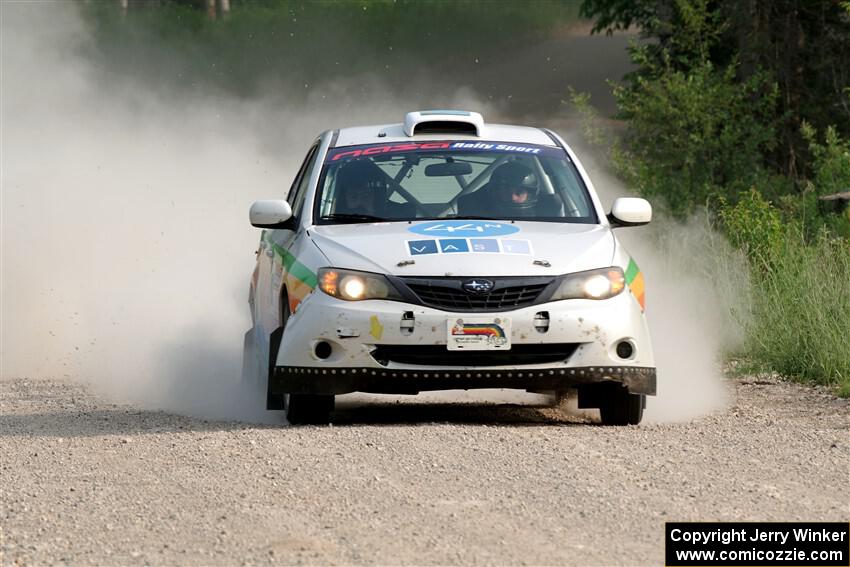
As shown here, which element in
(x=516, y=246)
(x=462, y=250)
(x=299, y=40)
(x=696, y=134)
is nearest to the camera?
(x=462, y=250)

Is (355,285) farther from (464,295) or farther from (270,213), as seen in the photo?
(270,213)

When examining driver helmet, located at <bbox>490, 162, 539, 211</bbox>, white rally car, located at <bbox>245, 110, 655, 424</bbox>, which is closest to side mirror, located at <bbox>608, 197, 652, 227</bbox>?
white rally car, located at <bbox>245, 110, 655, 424</bbox>

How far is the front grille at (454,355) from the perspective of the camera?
908 centimetres

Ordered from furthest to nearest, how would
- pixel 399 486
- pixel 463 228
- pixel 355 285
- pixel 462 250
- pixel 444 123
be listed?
pixel 444 123 → pixel 463 228 → pixel 462 250 → pixel 355 285 → pixel 399 486

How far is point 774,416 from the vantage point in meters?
10.6

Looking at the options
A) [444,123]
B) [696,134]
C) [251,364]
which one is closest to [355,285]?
[444,123]

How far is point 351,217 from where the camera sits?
10.1 m

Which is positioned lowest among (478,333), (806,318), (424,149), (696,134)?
(478,333)

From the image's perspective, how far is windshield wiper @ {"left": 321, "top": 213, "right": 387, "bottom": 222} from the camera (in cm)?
1002

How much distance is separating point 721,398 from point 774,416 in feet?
2.05

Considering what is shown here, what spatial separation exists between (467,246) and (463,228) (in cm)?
35

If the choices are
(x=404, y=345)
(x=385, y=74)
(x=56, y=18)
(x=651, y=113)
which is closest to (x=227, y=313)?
(x=404, y=345)

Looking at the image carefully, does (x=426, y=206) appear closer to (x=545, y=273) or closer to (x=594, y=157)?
(x=545, y=273)

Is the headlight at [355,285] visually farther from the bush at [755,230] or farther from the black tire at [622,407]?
the bush at [755,230]
